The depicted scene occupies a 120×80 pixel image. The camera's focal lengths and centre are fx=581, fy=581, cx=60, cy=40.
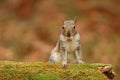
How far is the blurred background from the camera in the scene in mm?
22131

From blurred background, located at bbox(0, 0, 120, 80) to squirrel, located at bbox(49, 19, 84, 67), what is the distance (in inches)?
438

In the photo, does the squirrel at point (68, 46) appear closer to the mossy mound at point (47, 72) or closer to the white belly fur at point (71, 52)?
the white belly fur at point (71, 52)

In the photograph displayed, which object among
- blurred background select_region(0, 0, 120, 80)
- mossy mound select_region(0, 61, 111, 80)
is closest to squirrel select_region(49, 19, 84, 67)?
mossy mound select_region(0, 61, 111, 80)

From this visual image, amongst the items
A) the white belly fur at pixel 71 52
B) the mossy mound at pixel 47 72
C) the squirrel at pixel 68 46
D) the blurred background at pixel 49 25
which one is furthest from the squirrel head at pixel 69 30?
the blurred background at pixel 49 25

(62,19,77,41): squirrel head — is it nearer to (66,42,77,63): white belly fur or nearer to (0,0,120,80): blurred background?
(66,42,77,63): white belly fur

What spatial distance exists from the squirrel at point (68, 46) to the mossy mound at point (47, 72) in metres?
0.24

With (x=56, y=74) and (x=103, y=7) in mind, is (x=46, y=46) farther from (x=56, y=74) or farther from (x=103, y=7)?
(x=56, y=74)

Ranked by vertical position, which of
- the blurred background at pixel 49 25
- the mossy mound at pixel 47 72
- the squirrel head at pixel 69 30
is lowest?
the mossy mound at pixel 47 72

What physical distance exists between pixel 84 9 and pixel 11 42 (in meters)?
3.62

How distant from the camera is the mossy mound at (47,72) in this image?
9.19 meters

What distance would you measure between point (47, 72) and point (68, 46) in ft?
2.47

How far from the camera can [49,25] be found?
941 inches

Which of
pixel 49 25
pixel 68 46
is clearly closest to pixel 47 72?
pixel 68 46

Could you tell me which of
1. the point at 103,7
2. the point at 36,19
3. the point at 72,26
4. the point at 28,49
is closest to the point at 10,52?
the point at 28,49
